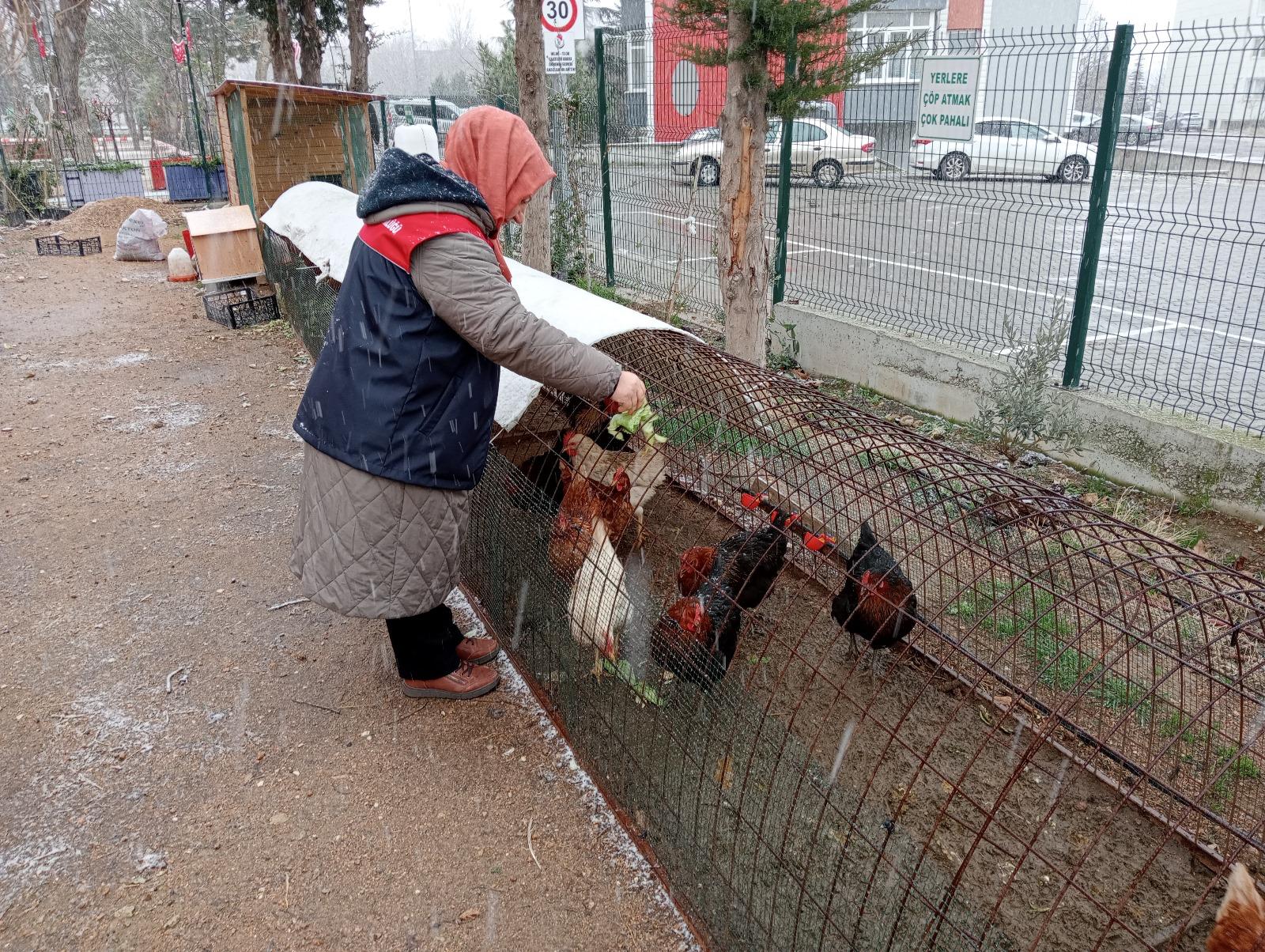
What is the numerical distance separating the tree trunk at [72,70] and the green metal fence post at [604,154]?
61.3 feet

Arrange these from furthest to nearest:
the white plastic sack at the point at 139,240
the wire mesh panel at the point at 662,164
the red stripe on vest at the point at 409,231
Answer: the white plastic sack at the point at 139,240 < the wire mesh panel at the point at 662,164 < the red stripe on vest at the point at 409,231

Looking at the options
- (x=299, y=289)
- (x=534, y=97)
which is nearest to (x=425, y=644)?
(x=299, y=289)

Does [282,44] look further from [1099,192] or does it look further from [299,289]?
[1099,192]

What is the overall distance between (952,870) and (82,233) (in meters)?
17.8

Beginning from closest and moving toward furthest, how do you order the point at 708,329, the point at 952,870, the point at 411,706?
the point at 952,870 < the point at 411,706 < the point at 708,329

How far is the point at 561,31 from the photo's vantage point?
24.0 ft

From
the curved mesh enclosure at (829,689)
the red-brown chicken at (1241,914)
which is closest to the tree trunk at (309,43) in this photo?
the curved mesh enclosure at (829,689)

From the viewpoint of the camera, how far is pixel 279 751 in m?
2.86

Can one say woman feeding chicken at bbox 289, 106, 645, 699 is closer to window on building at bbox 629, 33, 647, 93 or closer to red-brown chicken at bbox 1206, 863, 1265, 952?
red-brown chicken at bbox 1206, 863, 1265, 952

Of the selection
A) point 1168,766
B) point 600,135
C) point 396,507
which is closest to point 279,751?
point 396,507

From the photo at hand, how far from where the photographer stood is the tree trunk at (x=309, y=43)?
51.0 ft

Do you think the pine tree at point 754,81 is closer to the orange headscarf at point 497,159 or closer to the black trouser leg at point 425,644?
the orange headscarf at point 497,159

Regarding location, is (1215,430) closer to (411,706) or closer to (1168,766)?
(1168,766)

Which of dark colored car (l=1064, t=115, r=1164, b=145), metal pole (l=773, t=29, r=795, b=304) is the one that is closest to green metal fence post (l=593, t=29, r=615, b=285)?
metal pole (l=773, t=29, r=795, b=304)
